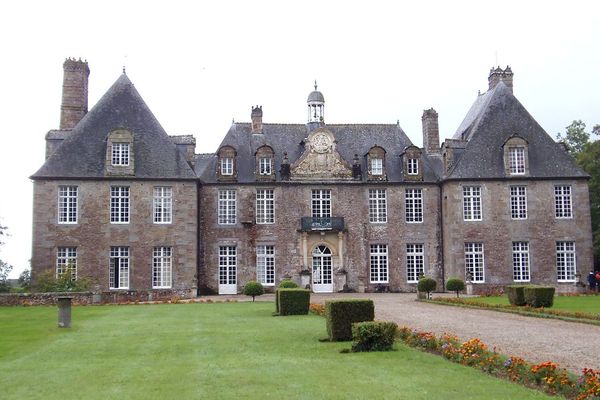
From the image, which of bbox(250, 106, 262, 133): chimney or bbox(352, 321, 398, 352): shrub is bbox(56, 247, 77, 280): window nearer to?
bbox(250, 106, 262, 133): chimney

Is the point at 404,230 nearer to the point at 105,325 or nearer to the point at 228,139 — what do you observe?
the point at 228,139

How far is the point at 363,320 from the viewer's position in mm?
15578

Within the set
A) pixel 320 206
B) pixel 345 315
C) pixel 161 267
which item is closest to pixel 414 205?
pixel 320 206

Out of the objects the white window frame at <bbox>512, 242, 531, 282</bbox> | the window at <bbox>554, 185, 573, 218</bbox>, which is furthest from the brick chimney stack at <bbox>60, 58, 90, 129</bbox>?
the window at <bbox>554, 185, 573, 218</bbox>

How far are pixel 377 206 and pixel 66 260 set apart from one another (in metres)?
16.4

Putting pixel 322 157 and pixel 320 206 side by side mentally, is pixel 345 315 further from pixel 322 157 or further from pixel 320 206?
pixel 322 157

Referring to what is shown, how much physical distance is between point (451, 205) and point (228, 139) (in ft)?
42.2

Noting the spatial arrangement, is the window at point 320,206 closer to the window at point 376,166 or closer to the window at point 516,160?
the window at point 376,166

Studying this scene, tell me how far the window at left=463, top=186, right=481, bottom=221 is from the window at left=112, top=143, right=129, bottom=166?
58.1ft

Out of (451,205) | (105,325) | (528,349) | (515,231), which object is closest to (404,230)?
(451,205)

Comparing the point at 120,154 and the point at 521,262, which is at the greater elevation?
the point at 120,154

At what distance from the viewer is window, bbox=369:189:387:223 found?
39.2 meters

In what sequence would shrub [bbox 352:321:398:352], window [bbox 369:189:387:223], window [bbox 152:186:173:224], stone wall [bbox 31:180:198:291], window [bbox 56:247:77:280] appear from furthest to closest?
window [bbox 369:189:387:223] → window [bbox 152:186:173:224] → stone wall [bbox 31:180:198:291] → window [bbox 56:247:77:280] → shrub [bbox 352:321:398:352]

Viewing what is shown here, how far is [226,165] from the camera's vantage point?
128ft
